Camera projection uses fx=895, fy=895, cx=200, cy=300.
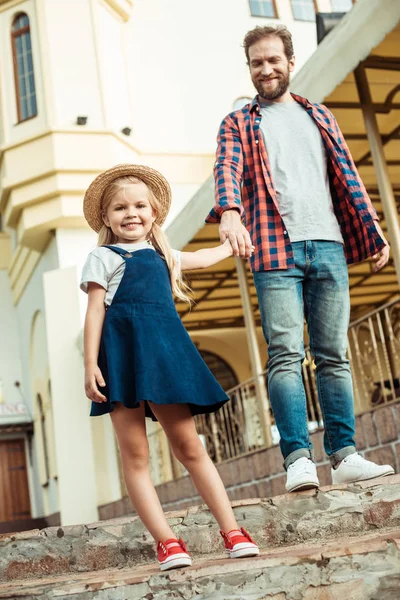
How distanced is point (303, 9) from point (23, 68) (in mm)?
8178

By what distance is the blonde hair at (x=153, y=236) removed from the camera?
3.51 m

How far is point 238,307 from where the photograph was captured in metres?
18.0

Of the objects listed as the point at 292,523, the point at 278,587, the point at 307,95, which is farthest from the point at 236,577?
the point at 307,95

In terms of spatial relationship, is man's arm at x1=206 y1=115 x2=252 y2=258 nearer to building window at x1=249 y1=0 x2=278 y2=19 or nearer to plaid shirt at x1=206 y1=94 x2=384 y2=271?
plaid shirt at x1=206 y1=94 x2=384 y2=271

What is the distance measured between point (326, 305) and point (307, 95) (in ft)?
15.0

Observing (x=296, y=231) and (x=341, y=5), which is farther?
(x=341, y=5)

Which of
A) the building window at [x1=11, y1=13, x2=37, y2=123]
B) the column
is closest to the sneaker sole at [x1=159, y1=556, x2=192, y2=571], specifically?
the column

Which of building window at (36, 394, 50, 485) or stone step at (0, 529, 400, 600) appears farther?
building window at (36, 394, 50, 485)

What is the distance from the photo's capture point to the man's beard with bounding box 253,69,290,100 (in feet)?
14.2

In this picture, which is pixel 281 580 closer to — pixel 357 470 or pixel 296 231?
pixel 357 470

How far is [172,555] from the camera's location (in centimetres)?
299

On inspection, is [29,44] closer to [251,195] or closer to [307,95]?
[307,95]

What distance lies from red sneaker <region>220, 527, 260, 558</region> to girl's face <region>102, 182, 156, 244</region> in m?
1.18

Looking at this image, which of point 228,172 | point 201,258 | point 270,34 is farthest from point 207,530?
point 270,34
